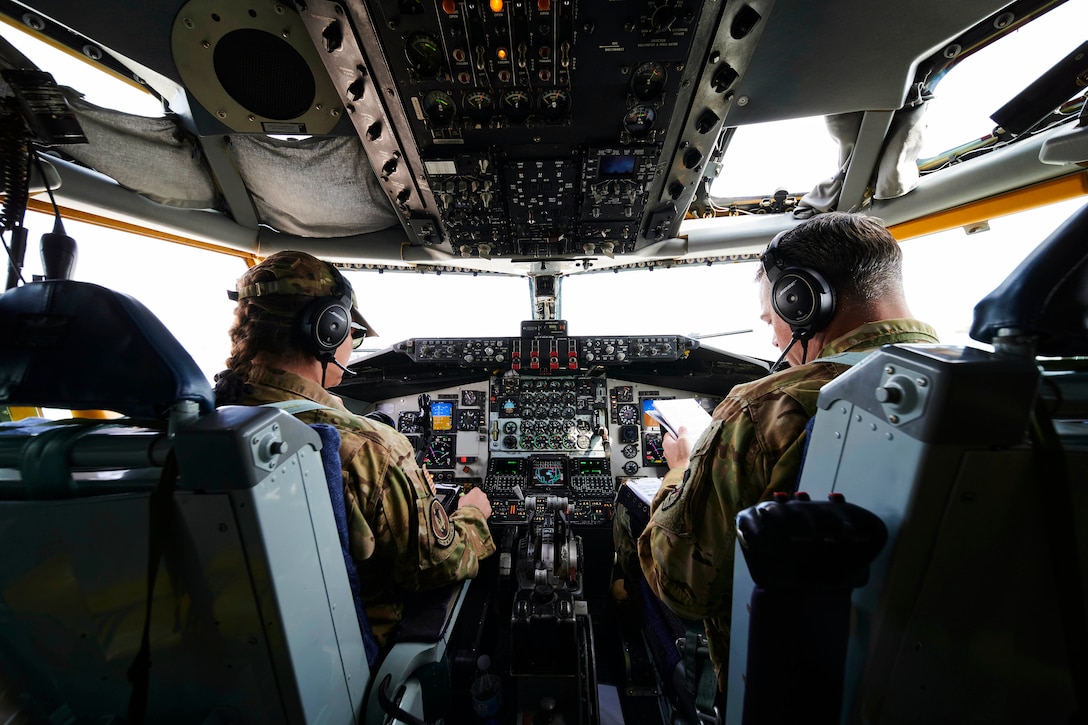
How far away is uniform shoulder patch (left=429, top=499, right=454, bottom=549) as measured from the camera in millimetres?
1302

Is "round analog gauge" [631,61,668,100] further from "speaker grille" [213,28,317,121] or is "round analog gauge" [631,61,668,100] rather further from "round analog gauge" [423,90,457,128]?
"speaker grille" [213,28,317,121]

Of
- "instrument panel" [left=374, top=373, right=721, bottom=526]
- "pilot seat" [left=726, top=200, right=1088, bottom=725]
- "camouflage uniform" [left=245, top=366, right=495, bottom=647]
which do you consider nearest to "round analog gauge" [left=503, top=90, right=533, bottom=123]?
"camouflage uniform" [left=245, top=366, right=495, bottom=647]

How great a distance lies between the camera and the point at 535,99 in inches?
55.6

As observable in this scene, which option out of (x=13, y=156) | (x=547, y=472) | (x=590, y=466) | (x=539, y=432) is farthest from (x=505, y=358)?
(x=13, y=156)

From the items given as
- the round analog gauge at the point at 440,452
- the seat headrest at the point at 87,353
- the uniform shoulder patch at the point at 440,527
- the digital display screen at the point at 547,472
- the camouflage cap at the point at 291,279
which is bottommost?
the digital display screen at the point at 547,472

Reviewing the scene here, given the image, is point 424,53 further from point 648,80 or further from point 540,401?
point 540,401

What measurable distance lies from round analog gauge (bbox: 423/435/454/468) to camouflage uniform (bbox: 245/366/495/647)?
1857mm

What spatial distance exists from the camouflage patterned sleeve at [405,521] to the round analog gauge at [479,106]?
47.5 inches

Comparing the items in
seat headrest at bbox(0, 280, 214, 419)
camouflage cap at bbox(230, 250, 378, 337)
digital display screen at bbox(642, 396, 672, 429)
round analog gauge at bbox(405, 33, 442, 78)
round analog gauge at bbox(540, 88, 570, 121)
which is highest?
round analog gauge at bbox(405, 33, 442, 78)

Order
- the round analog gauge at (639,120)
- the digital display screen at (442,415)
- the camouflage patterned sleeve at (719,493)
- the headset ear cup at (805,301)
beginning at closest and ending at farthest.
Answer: the camouflage patterned sleeve at (719,493)
the headset ear cup at (805,301)
the round analog gauge at (639,120)
the digital display screen at (442,415)

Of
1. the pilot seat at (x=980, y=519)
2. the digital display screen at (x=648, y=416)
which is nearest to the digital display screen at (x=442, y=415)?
the digital display screen at (x=648, y=416)

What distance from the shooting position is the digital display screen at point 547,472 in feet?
9.96

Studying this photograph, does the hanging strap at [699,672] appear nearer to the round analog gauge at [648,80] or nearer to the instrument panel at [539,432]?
the instrument panel at [539,432]

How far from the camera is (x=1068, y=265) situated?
49cm
